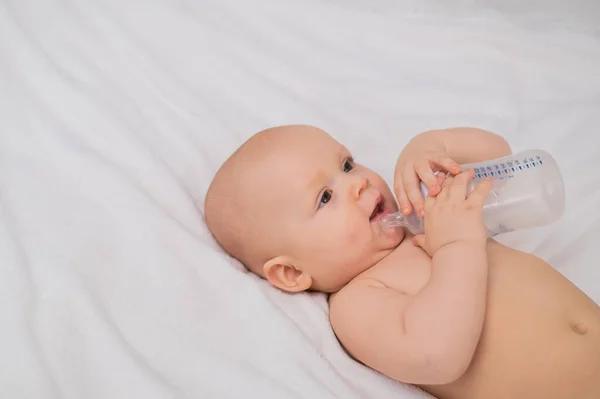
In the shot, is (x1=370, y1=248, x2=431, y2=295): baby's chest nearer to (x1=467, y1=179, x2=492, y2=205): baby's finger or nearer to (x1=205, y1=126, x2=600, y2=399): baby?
(x1=205, y1=126, x2=600, y2=399): baby

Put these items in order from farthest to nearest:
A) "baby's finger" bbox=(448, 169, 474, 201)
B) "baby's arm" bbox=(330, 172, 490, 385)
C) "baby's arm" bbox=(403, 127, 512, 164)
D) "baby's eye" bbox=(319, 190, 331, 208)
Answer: "baby's arm" bbox=(403, 127, 512, 164) < "baby's eye" bbox=(319, 190, 331, 208) < "baby's finger" bbox=(448, 169, 474, 201) < "baby's arm" bbox=(330, 172, 490, 385)

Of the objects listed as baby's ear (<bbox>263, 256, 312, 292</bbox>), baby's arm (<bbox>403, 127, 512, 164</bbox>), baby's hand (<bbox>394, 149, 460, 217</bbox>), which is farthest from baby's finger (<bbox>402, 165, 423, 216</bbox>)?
baby's ear (<bbox>263, 256, 312, 292</bbox>)

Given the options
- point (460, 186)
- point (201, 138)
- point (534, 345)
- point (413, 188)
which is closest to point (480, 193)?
point (460, 186)

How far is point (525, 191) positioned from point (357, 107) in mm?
620

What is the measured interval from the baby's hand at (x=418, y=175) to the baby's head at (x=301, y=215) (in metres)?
0.05

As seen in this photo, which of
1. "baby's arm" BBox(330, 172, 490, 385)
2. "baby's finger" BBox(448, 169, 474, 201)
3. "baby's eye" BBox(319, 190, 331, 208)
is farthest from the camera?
"baby's eye" BBox(319, 190, 331, 208)

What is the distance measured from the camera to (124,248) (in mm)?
1113

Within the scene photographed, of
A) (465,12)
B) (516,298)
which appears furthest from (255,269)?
(465,12)

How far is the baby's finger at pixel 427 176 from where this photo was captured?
1088 mm

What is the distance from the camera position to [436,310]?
958mm

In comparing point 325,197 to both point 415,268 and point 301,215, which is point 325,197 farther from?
point 415,268

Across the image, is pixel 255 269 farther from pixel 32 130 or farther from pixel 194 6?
pixel 194 6

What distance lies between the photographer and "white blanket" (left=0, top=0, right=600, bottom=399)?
986 mm

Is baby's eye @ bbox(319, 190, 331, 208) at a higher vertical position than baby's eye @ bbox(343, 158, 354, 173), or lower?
lower
